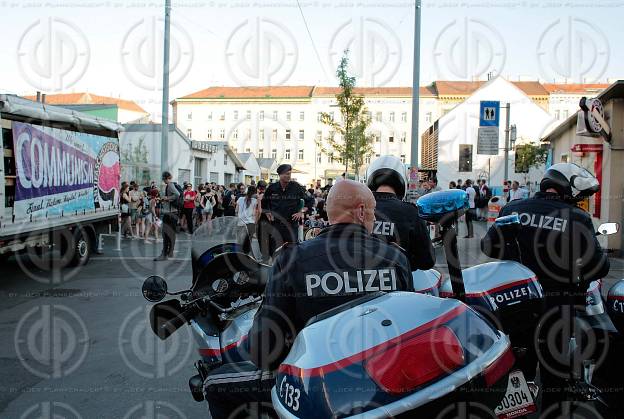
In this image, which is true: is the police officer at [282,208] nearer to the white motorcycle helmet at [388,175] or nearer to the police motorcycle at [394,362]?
the white motorcycle helmet at [388,175]

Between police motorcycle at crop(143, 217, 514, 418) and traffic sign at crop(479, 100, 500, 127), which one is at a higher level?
traffic sign at crop(479, 100, 500, 127)

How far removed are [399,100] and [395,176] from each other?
5276 cm

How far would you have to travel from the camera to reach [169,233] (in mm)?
12391

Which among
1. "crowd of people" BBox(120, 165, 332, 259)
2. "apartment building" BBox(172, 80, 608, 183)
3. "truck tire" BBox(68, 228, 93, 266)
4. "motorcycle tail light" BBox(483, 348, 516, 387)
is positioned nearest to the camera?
"motorcycle tail light" BBox(483, 348, 516, 387)

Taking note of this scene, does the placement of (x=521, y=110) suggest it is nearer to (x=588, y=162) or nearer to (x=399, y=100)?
(x=399, y=100)

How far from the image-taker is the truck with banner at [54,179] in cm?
913

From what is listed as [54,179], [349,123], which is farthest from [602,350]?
[349,123]

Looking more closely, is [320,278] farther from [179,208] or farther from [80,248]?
[179,208]

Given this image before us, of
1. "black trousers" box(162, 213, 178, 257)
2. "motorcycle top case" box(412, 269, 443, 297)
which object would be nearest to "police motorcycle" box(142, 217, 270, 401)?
"motorcycle top case" box(412, 269, 443, 297)

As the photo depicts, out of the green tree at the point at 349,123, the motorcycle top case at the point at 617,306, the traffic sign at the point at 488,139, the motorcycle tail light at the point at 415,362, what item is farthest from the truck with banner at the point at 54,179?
the green tree at the point at 349,123

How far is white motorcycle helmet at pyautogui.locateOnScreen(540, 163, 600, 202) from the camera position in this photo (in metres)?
3.67

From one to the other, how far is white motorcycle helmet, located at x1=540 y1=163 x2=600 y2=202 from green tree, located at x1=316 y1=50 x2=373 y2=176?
22486 mm

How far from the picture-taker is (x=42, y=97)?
17.3m

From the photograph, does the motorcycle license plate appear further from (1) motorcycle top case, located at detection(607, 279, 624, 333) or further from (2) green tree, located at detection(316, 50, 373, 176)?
(2) green tree, located at detection(316, 50, 373, 176)
